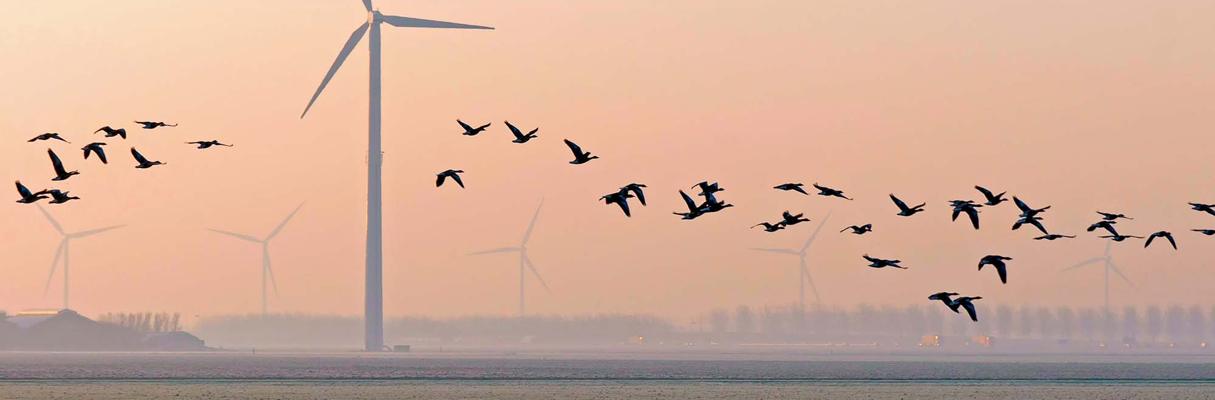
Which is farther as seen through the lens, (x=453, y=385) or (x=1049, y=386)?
(x=1049, y=386)

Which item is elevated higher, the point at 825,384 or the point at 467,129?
the point at 467,129

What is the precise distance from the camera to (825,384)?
19638 cm

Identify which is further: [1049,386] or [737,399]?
[1049,386]

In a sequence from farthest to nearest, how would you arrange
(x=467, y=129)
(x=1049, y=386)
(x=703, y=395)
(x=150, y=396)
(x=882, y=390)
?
(x=1049, y=386) → (x=882, y=390) → (x=703, y=395) → (x=150, y=396) → (x=467, y=129)

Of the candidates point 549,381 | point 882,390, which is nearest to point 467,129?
point 882,390

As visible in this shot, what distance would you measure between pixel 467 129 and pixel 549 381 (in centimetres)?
10449

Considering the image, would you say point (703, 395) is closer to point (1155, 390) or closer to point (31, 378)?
point (1155, 390)

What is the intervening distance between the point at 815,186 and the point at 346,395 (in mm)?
65662

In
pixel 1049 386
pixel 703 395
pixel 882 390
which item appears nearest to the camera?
pixel 703 395

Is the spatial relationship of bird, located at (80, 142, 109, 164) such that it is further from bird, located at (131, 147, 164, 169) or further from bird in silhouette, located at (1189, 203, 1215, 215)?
bird in silhouette, located at (1189, 203, 1215, 215)

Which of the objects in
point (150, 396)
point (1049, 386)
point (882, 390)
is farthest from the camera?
point (1049, 386)

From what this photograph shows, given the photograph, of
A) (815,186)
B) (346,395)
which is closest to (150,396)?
(346,395)

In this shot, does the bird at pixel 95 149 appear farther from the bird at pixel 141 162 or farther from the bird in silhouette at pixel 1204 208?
the bird in silhouette at pixel 1204 208

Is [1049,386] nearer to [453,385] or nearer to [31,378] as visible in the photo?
[453,385]
